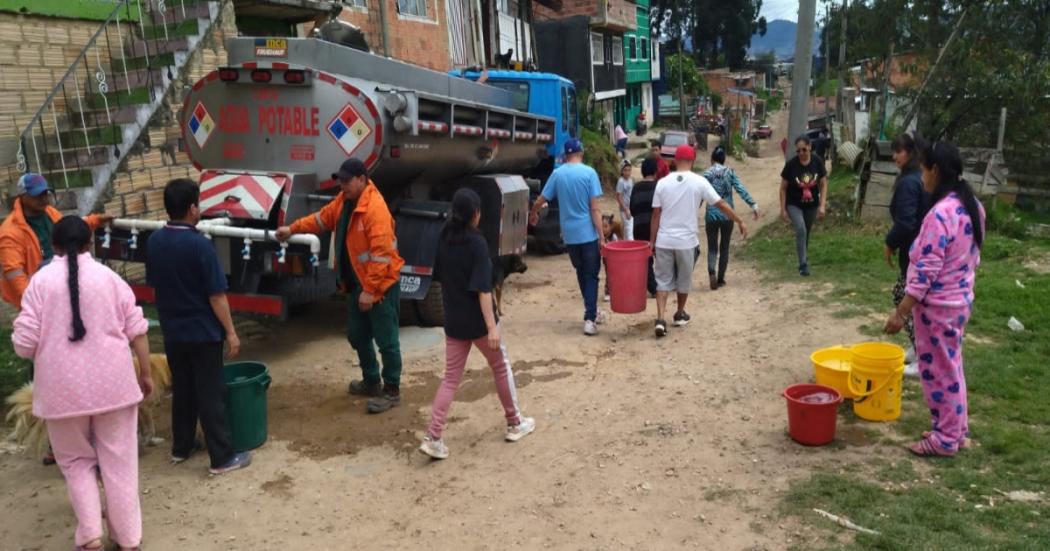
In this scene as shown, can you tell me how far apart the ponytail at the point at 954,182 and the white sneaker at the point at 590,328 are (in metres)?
3.71

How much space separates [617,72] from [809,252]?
27695 millimetres

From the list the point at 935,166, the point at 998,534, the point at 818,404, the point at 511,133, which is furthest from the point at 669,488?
the point at 511,133

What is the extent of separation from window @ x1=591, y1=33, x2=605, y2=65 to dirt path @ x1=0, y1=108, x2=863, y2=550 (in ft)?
Result: 90.1

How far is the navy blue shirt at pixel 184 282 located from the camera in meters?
4.44

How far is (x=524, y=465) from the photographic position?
4797 millimetres

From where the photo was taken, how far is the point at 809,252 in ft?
36.0

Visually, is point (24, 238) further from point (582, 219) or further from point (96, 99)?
point (96, 99)

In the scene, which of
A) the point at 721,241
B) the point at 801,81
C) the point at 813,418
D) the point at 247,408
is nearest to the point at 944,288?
the point at 813,418

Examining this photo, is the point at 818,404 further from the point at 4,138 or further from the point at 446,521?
the point at 4,138

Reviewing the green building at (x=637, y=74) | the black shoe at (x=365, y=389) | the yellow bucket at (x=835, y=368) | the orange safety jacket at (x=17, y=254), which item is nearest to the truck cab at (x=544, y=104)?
the black shoe at (x=365, y=389)

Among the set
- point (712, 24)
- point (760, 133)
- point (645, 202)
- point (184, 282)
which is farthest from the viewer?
point (712, 24)

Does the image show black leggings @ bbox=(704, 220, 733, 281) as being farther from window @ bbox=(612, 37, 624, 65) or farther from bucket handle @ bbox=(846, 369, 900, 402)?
window @ bbox=(612, 37, 624, 65)

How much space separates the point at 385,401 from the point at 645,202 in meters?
4.07

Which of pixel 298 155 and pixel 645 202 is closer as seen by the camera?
pixel 298 155
